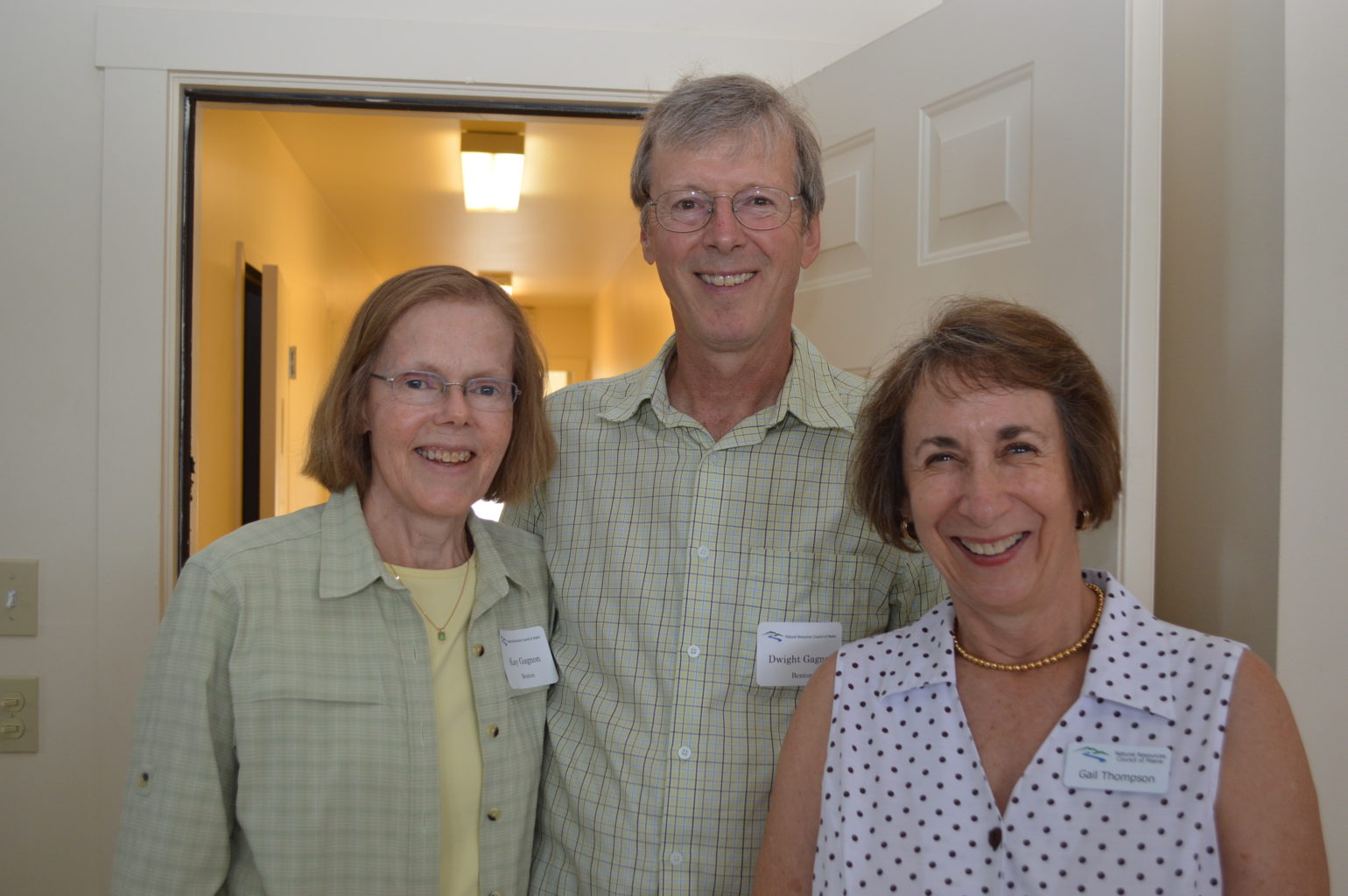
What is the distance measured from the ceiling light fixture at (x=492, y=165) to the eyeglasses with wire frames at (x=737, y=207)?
111 inches

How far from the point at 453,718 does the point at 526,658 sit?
15cm

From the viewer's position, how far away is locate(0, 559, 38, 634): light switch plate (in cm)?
211

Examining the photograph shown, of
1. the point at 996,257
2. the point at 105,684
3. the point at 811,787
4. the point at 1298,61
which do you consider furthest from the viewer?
the point at 105,684

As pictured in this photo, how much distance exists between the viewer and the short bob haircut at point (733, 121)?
1.63 m

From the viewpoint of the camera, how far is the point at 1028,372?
4.06 feet

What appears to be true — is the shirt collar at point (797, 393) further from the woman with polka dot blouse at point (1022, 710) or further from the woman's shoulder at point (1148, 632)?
the woman's shoulder at point (1148, 632)

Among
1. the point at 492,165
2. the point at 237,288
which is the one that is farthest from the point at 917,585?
the point at 492,165

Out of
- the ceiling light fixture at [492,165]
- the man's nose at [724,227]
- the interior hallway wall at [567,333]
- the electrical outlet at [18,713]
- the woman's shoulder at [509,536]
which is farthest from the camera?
the interior hallway wall at [567,333]

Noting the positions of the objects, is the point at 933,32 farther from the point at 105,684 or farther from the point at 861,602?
the point at 105,684

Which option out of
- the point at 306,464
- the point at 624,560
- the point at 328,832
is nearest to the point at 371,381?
the point at 306,464

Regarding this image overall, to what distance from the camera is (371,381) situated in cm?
156

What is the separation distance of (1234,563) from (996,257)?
0.64 metres

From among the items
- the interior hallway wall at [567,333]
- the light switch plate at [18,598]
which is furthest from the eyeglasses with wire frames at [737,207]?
the interior hallway wall at [567,333]

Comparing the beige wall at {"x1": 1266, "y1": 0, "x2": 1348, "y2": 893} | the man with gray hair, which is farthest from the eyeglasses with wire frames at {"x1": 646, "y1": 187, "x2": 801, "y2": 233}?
the beige wall at {"x1": 1266, "y1": 0, "x2": 1348, "y2": 893}
